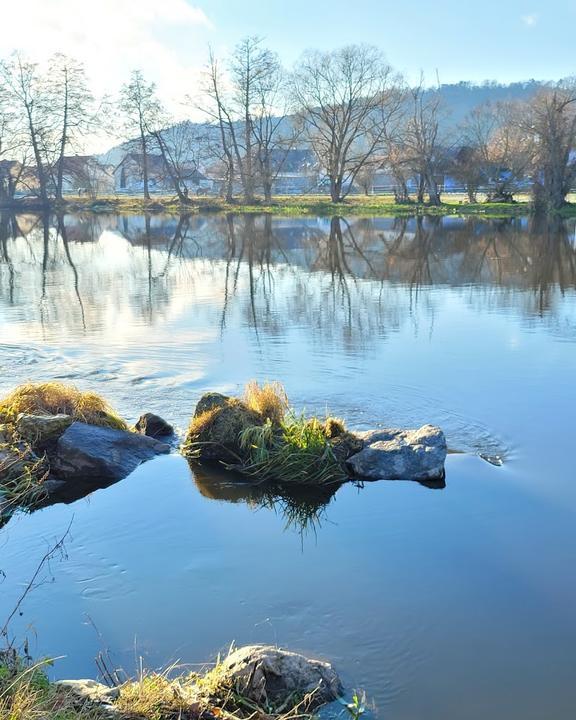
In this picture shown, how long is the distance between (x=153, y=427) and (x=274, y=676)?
635 centimetres

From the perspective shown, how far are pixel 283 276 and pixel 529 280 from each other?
7.94 metres

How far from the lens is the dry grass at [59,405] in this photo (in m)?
11.3

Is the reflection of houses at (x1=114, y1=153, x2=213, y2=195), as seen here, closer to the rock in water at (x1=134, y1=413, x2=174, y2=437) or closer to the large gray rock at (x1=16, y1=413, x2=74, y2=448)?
the rock in water at (x1=134, y1=413, x2=174, y2=437)

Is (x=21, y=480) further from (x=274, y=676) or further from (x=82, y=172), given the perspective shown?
(x=82, y=172)

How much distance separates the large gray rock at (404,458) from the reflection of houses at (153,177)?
8602cm

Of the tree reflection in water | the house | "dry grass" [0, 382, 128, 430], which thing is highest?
the house

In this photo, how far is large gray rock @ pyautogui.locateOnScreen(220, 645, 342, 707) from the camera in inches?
219

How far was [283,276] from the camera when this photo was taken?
86.2ft

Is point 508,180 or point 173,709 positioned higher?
point 508,180

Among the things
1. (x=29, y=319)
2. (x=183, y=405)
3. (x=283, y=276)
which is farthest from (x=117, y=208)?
(x=183, y=405)

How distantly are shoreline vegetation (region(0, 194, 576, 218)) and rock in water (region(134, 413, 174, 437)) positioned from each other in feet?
156

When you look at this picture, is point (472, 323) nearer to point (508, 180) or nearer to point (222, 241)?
point (222, 241)

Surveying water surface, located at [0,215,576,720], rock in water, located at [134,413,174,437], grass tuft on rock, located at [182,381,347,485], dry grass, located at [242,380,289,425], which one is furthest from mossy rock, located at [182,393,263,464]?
rock in water, located at [134,413,174,437]

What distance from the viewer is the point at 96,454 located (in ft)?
34.5
